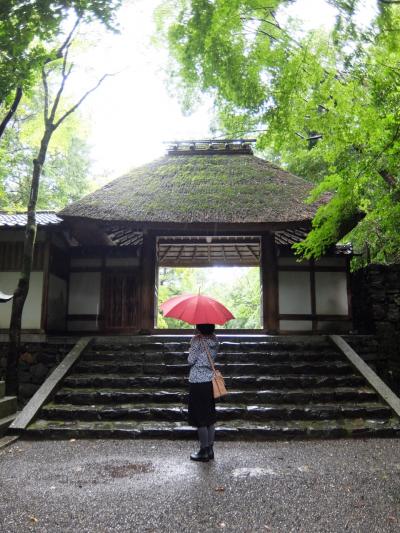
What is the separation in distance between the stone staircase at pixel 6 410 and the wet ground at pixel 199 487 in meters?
0.52

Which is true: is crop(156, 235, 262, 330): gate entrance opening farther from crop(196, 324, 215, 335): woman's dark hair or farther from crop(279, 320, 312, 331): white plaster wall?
crop(196, 324, 215, 335): woman's dark hair

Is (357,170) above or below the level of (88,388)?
above

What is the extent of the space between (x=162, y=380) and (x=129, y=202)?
4.28 metres

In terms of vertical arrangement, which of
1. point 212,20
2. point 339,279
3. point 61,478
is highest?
point 212,20

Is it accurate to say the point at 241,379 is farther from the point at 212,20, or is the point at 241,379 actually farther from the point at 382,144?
the point at 212,20

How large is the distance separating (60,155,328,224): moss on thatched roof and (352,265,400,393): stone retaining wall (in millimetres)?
2233

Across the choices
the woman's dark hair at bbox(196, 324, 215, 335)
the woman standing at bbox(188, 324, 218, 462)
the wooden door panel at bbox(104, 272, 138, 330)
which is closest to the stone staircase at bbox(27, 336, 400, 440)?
the woman standing at bbox(188, 324, 218, 462)

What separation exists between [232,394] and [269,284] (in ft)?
11.2

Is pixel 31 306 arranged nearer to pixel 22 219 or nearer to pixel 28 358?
pixel 28 358

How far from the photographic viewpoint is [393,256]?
1191cm

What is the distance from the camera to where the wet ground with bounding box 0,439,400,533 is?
2.86 metres

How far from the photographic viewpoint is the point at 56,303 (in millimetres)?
9438

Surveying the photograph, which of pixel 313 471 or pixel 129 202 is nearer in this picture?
pixel 313 471

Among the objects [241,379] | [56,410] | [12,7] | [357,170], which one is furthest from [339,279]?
[12,7]
